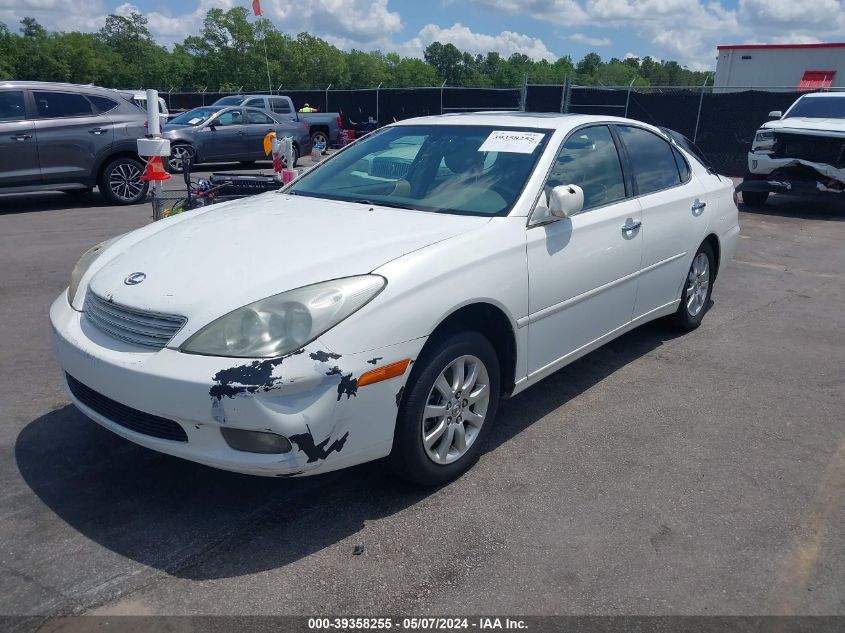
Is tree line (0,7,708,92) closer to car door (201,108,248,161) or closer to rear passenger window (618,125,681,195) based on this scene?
car door (201,108,248,161)

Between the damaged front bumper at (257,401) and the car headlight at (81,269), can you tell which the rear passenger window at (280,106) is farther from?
the damaged front bumper at (257,401)

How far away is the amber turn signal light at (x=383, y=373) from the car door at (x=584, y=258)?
0.94 metres

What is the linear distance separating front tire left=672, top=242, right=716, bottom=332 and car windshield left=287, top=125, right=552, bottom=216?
6.50 feet

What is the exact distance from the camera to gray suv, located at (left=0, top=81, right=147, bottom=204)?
33.5ft

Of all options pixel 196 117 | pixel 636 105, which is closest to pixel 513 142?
pixel 196 117

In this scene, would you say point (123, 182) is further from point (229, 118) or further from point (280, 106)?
point (280, 106)

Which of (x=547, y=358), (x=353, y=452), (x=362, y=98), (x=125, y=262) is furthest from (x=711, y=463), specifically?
(x=362, y=98)

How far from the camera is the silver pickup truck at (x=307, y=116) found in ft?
68.7

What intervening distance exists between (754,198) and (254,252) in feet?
38.0

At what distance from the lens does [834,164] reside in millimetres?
11195

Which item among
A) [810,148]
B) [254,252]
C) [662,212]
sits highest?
[254,252]

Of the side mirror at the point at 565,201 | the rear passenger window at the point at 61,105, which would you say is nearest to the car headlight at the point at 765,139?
the side mirror at the point at 565,201

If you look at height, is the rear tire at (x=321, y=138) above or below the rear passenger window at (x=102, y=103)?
below

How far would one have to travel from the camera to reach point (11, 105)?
10219 millimetres
